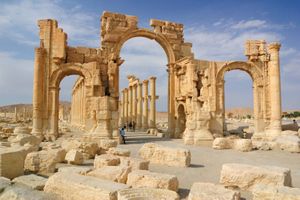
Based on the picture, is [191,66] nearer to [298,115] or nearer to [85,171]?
[85,171]

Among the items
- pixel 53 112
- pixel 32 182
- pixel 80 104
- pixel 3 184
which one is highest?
pixel 80 104

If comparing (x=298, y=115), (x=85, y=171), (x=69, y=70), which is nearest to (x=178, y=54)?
(x=69, y=70)

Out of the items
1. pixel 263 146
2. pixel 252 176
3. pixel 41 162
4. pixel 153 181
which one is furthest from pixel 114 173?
pixel 263 146

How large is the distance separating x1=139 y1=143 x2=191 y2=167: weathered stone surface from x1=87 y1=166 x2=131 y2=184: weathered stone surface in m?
2.69

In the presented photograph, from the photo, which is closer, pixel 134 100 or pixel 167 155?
pixel 167 155

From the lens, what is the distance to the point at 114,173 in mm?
5969

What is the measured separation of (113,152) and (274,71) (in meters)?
14.0

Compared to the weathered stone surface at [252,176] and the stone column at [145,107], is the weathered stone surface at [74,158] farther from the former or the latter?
the stone column at [145,107]

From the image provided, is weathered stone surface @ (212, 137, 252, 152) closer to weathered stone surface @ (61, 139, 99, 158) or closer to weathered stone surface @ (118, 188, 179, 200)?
weathered stone surface @ (61, 139, 99, 158)

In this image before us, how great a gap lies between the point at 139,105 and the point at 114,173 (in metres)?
26.4

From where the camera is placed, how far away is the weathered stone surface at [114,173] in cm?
588

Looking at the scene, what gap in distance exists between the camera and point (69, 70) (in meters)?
17.9

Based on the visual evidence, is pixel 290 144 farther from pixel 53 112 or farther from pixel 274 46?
pixel 53 112

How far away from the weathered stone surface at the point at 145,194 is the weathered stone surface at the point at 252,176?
1.93 m
